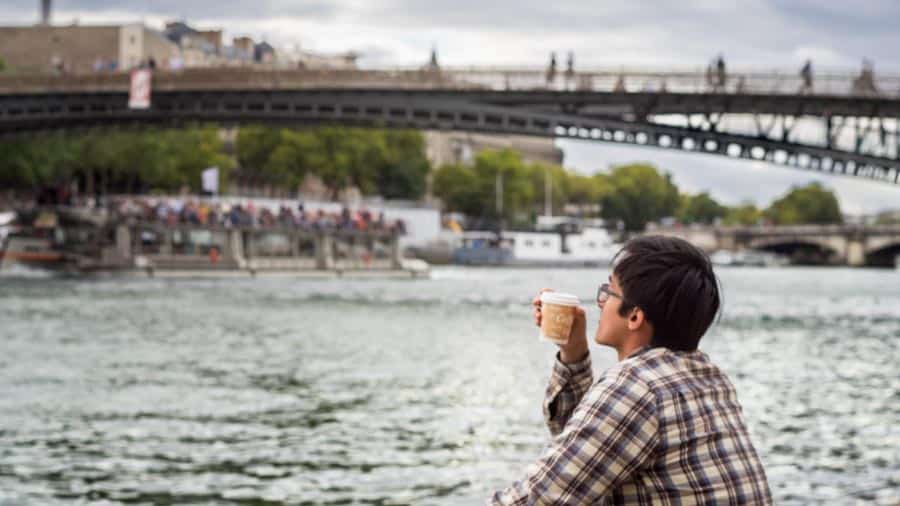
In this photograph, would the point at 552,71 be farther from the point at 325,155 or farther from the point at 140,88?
the point at 325,155

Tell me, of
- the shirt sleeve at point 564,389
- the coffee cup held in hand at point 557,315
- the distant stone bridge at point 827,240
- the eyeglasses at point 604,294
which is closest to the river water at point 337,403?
the shirt sleeve at point 564,389

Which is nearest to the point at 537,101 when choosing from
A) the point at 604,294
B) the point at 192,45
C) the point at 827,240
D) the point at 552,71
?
the point at 552,71

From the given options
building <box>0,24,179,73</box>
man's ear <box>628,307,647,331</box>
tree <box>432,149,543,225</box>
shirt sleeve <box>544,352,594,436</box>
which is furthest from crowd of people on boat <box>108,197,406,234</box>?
man's ear <box>628,307,647,331</box>

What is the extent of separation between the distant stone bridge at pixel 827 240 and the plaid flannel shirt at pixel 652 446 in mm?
154502

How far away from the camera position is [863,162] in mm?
49781

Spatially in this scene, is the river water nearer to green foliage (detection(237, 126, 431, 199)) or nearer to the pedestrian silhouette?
the pedestrian silhouette

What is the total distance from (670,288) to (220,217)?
256 ft

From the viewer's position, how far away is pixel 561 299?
4.23 metres

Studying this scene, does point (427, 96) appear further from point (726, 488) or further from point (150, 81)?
point (726, 488)

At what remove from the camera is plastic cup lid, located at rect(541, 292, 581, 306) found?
422 cm

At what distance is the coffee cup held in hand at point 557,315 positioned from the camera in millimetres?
4230

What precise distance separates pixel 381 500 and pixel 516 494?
9.17 m

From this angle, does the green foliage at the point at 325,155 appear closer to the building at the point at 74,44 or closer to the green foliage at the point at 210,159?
the green foliage at the point at 210,159

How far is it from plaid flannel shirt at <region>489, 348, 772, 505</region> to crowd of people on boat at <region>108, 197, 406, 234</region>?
7384 cm
